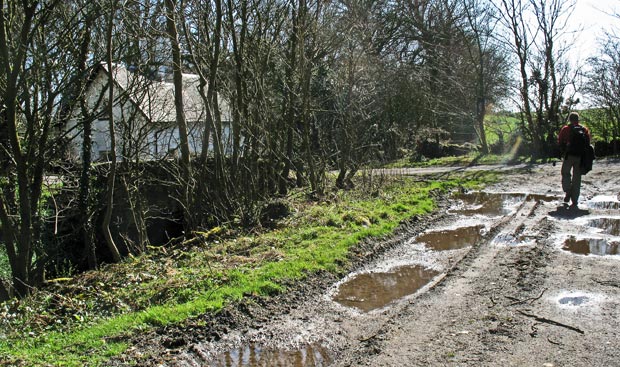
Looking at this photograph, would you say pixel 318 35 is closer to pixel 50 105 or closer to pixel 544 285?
pixel 50 105

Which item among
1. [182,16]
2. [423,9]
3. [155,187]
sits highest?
[423,9]

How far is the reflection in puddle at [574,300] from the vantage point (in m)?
6.32

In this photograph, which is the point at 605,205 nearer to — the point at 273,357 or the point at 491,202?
the point at 491,202

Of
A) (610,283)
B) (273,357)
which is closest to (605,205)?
(610,283)

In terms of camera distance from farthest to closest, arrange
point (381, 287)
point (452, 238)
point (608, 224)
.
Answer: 1. point (608, 224)
2. point (452, 238)
3. point (381, 287)

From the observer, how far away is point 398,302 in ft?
22.5

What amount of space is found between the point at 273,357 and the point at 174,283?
2680mm

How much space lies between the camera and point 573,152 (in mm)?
12758

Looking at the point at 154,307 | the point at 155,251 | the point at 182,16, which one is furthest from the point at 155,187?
the point at 154,307

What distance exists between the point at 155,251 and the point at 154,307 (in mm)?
4623

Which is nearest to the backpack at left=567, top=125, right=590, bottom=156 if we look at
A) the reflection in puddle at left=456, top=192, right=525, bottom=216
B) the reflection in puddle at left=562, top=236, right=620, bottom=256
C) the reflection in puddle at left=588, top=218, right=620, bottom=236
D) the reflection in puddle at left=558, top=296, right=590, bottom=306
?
the reflection in puddle at left=456, top=192, right=525, bottom=216

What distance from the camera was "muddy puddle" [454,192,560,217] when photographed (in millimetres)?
13011

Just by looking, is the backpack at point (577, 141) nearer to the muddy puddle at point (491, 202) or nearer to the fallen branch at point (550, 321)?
the muddy puddle at point (491, 202)

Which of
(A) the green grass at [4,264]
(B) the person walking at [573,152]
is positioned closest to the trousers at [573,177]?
(B) the person walking at [573,152]
